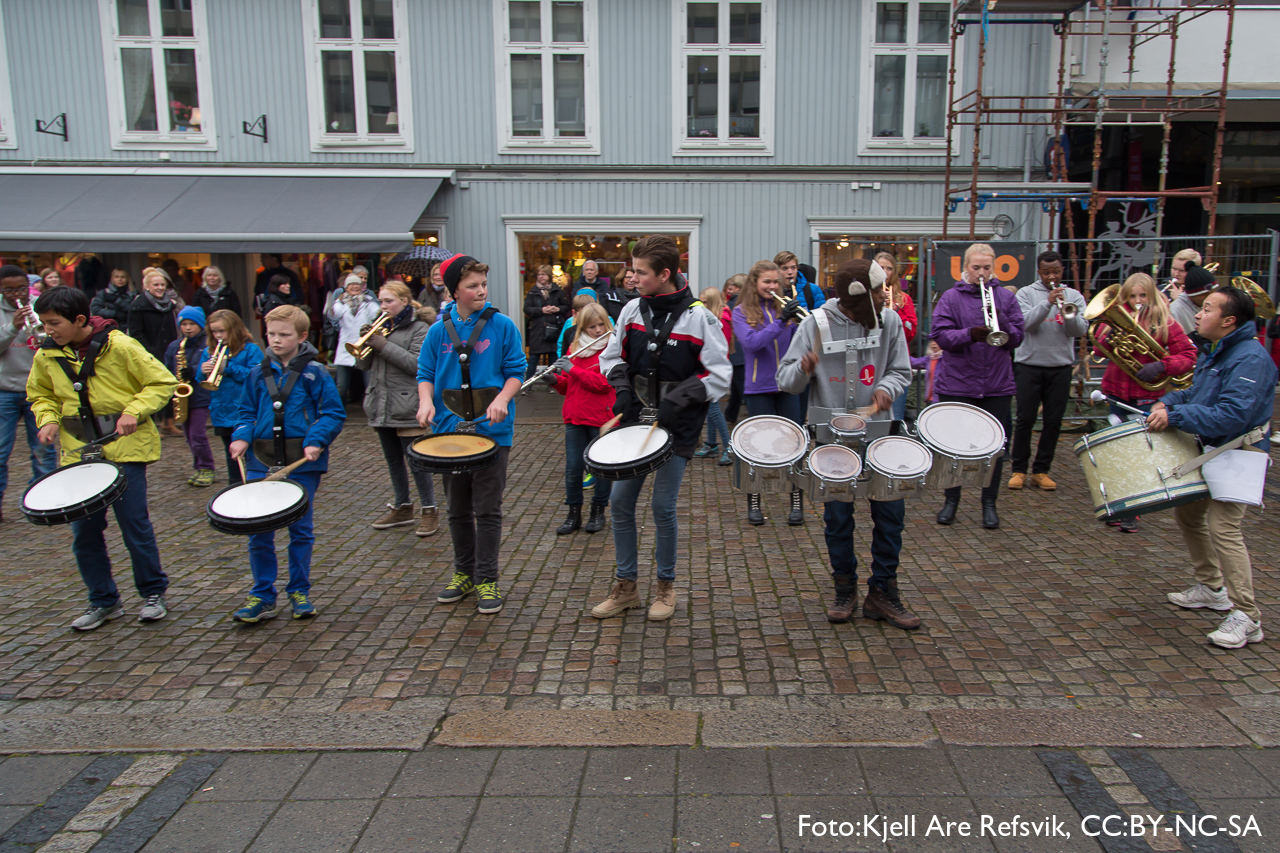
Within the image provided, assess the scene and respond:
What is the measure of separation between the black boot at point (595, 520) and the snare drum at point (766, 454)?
2.48 m

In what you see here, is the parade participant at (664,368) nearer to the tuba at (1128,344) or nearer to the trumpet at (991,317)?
the trumpet at (991,317)

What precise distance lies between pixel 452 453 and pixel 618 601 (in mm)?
1257

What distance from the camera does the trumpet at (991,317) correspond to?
19.9 ft

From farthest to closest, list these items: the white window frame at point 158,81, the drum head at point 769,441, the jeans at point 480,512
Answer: the white window frame at point 158,81, the jeans at point 480,512, the drum head at point 769,441

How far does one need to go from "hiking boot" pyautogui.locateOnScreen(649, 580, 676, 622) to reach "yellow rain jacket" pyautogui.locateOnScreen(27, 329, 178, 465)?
286 cm

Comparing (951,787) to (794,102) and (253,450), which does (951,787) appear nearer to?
(253,450)

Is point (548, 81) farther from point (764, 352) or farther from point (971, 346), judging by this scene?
point (971, 346)

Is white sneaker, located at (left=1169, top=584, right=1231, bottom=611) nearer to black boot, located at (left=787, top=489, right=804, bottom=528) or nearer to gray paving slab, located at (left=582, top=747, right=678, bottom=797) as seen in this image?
black boot, located at (left=787, top=489, right=804, bottom=528)

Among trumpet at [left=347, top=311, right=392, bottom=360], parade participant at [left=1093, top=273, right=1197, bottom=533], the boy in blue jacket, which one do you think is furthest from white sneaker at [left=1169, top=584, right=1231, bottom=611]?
trumpet at [left=347, top=311, right=392, bottom=360]

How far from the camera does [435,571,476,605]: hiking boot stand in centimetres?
523

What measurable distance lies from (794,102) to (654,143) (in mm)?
2176

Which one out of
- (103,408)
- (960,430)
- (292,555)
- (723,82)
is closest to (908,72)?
(723,82)

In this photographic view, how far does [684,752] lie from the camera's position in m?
3.56

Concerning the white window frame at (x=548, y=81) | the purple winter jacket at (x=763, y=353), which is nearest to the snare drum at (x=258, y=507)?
the purple winter jacket at (x=763, y=353)
